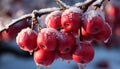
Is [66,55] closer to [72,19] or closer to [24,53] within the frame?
[72,19]

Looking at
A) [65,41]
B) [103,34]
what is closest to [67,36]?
[65,41]

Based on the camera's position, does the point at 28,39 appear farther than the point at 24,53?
No

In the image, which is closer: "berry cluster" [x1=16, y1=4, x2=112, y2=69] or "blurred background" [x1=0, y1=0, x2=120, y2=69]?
"berry cluster" [x1=16, y1=4, x2=112, y2=69]

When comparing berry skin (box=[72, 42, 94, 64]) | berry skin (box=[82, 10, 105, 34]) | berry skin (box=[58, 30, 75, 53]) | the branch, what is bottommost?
berry skin (box=[72, 42, 94, 64])

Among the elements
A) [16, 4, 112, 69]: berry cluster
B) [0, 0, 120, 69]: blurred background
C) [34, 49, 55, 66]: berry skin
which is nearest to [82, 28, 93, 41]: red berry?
[16, 4, 112, 69]: berry cluster

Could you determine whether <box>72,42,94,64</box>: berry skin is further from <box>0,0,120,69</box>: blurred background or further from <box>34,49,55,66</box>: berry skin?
<box>0,0,120,69</box>: blurred background

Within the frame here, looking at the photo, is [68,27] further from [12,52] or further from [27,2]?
[12,52]
